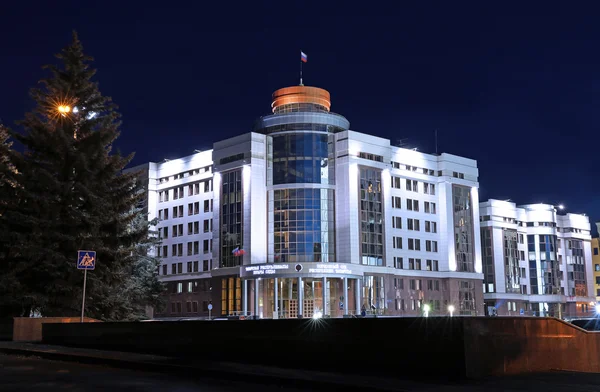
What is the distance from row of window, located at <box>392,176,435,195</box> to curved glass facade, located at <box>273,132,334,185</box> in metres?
11.5

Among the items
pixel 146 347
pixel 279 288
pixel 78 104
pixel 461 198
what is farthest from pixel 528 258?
pixel 146 347

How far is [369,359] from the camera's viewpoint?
1541cm

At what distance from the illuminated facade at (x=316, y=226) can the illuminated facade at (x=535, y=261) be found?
12.7 metres

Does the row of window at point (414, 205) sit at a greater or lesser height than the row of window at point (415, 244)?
greater

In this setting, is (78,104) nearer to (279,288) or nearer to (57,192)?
(57,192)

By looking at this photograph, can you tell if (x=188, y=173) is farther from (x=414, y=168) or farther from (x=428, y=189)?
(x=428, y=189)

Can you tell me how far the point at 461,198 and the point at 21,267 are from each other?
68815mm

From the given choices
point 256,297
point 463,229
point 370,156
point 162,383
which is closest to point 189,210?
point 256,297

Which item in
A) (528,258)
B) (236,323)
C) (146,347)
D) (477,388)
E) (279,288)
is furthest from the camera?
(528,258)

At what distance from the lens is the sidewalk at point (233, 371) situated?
13227 millimetres

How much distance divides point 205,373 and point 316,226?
196ft

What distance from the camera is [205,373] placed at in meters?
16.5

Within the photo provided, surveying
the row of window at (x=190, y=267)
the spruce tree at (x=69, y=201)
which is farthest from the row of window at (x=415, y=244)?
the spruce tree at (x=69, y=201)

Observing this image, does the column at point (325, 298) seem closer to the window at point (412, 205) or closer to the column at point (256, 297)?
the column at point (256, 297)
